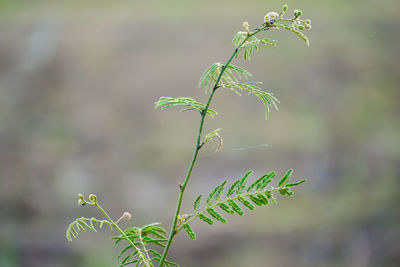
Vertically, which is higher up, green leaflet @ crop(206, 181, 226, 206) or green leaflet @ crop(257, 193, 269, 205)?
green leaflet @ crop(206, 181, 226, 206)

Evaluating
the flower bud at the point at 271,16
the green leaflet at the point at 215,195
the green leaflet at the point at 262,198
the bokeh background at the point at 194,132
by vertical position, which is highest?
the bokeh background at the point at 194,132

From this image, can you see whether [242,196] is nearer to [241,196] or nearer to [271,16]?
[241,196]

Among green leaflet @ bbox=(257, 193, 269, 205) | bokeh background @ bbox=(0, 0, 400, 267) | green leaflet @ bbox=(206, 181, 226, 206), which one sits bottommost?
green leaflet @ bbox=(257, 193, 269, 205)

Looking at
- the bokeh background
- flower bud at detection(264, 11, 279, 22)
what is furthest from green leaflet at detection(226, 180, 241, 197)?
the bokeh background

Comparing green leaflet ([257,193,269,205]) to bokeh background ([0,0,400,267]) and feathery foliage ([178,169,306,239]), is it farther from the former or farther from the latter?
bokeh background ([0,0,400,267])

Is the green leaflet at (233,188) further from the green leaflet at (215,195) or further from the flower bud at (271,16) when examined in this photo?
the flower bud at (271,16)

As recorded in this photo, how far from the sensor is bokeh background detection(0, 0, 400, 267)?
2.75 meters

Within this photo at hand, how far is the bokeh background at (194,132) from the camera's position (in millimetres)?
2748

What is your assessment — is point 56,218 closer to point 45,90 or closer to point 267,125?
point 45,90

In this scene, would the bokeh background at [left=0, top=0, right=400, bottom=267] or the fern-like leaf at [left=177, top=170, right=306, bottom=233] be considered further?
the bokeh background at [left=0, top=0, right=400, bottom=267]

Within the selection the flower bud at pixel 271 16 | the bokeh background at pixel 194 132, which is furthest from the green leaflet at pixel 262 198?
the bokeh background at pixel 194 132

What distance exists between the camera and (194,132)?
11.1 ft

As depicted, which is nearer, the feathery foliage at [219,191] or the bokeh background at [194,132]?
the feathery foliage at [219,191]

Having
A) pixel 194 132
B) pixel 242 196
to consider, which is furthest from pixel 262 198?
pixel 194 132
